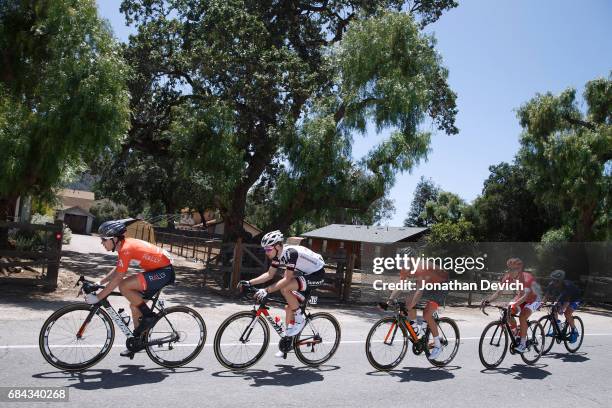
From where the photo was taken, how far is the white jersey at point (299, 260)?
7.36 m

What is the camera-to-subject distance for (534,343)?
9.10 metres

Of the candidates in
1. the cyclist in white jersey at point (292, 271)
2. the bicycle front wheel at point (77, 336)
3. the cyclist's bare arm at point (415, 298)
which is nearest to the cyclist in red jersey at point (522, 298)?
the cyclist's bare arm at point (415, 298)

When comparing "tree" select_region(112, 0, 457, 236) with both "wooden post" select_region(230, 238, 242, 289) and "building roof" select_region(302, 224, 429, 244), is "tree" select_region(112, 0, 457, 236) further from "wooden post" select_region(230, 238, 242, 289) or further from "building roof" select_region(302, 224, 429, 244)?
"building roof" select_region(302, 224, 429, 244)

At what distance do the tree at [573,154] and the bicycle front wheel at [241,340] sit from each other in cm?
2268

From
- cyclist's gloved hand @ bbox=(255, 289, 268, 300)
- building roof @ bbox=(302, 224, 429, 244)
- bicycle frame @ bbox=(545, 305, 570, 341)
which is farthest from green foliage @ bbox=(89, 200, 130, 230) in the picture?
cyclist's gloved hand @ bbox=(255, 289, 268, 300)

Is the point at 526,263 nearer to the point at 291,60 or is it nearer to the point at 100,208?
the point at 291,60

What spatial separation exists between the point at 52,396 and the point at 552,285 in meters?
8.81

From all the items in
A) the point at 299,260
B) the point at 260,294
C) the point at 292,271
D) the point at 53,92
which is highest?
the point at 53,92

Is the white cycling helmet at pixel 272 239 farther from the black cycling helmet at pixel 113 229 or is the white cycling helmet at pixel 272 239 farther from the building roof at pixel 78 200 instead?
the building roof at pixel 78 200

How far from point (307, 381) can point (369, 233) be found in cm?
3527

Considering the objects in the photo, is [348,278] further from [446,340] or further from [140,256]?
[140,256]

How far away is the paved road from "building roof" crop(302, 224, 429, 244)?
27976 mm

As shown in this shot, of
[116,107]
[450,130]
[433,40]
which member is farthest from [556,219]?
[116,107]

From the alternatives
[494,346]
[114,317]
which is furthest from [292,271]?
[494,346]
